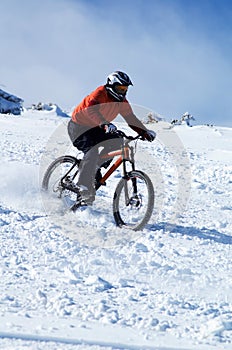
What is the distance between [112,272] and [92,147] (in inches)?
80.2

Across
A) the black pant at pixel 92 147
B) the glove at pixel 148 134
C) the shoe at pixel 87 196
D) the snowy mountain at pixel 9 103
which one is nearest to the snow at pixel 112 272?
the shoe at pixel 87 196

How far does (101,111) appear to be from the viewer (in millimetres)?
5625

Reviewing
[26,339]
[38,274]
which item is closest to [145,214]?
[38,274]

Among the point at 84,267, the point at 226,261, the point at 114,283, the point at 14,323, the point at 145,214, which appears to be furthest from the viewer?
the point at 145,214

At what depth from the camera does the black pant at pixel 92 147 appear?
18.8ft

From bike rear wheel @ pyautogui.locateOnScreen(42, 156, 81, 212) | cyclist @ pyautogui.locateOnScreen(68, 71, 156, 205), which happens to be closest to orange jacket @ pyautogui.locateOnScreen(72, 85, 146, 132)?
cyclist @ pyautogui.locateOnScreen(68, 71, 156, 205)

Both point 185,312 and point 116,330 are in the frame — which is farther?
point 185,312

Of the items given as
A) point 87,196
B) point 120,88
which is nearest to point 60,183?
point 87,196

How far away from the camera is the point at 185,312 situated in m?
3.45

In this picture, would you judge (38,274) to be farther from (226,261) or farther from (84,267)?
(226,261)

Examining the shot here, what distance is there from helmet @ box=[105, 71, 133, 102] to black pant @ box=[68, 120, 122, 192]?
49cm

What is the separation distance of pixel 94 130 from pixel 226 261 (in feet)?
7.55

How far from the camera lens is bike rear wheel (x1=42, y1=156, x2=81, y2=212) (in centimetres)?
622

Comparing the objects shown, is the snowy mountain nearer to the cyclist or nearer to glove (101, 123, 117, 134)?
the cyclist
